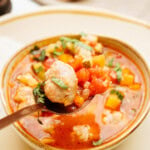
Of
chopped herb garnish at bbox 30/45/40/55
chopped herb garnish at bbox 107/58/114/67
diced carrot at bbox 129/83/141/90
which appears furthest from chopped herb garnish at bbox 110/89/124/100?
chopped herb garnish at bbox 30/45/40/55

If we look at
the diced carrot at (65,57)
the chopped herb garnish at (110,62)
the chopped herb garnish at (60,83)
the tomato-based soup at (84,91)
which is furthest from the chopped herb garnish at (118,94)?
the chopped herb garnish at (60,83)

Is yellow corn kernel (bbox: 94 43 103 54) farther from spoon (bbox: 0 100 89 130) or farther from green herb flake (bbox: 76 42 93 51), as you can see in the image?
spoon (bbox: 0 100 89 130)

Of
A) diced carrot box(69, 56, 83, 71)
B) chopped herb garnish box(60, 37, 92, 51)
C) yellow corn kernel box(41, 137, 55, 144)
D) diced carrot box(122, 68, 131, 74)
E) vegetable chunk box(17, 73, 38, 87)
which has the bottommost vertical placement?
yellow corn kernel box(41, 137, 55, 144)

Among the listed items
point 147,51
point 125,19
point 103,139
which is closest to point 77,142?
point 103,139

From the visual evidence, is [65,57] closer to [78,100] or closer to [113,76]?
[113,76]

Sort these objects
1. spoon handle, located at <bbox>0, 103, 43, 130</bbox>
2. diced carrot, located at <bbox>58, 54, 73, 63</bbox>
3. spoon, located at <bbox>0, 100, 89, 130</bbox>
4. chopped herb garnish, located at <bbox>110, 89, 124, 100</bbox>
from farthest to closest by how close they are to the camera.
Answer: diced carrot, located at <bbox>58, 54, 73, 63</bbox> → chopped herb garnish, located at <bbox>110, 89, 124, 100</bbox> → spoon, located at <bbox>0, 100, 89, 130</bbox> → spoon handle, located at <bbox>0, 103, 43, 130</bbox>

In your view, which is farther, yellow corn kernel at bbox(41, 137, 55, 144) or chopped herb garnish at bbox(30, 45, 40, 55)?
chopped herb garnish at bbox(30, 45, 40, 55)

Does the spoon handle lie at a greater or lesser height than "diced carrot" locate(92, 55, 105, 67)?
lesser

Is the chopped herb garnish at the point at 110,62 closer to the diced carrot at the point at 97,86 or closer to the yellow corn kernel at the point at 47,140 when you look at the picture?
the diced carrot at the point at 97,86
